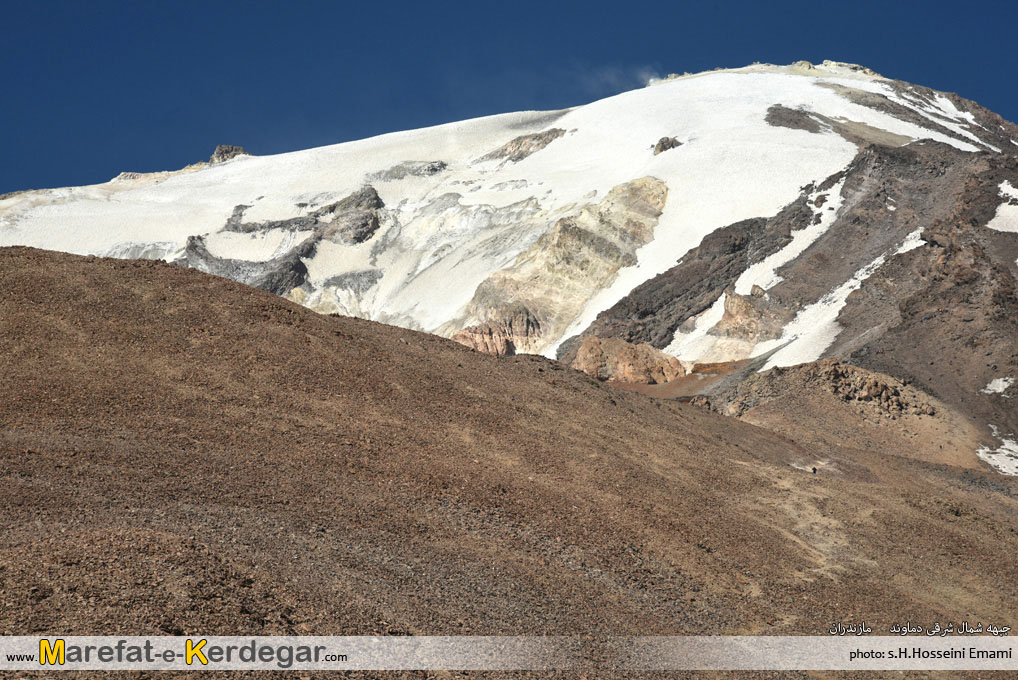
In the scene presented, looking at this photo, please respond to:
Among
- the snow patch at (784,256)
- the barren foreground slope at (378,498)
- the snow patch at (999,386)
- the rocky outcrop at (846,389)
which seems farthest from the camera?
the snow patch at (784,256)

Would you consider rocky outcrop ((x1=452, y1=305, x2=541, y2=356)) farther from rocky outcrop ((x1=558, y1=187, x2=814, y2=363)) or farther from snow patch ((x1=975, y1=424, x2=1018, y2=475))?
snow patch ((x1=975, y1=424, x2=1018, y2=475))

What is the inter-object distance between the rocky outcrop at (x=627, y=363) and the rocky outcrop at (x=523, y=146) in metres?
51.2

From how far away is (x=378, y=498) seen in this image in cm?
1723

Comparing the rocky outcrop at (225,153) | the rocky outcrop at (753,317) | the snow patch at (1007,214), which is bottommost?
the rocky outcrop at (753,317)

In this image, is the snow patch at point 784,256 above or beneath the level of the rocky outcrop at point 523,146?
beneath

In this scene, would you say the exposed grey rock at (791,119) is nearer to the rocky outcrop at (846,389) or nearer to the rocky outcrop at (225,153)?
the rocky outcrop at (846,389)

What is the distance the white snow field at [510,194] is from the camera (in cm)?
6538

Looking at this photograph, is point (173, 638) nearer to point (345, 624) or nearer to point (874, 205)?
point (345, 624)

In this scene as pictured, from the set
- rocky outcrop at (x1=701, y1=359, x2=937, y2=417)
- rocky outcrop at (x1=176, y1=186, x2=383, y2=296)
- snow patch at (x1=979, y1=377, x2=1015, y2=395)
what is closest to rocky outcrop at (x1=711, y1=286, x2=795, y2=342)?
rocky outcrop at (x1=701, y1=359, x2=937, y2=417)

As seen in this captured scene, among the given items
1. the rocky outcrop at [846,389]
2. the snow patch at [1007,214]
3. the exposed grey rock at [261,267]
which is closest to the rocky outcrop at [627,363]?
the rocky outcrop at [846,389]

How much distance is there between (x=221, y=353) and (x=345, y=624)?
1073 cm

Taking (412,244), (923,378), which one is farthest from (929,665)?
(412,244)

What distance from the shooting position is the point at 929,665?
51.6ft

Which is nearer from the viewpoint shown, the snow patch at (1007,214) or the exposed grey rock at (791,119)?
the snow patch at (1007,214)
